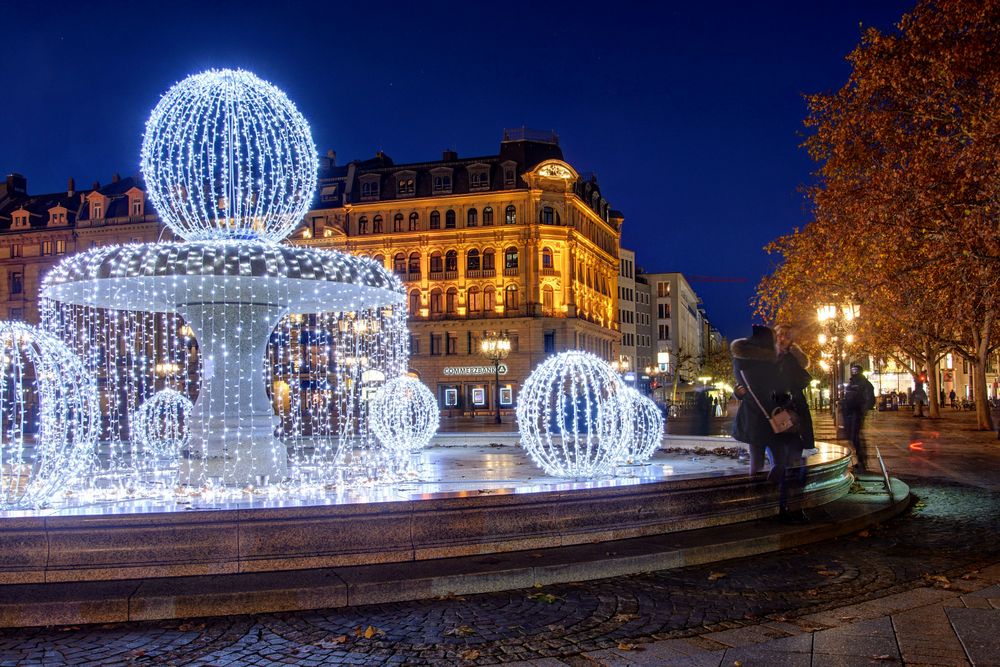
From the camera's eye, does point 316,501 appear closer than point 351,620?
No

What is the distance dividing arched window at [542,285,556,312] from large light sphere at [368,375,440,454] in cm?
4576

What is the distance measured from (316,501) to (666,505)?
10.3ft

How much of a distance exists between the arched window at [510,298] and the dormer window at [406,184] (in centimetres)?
1009

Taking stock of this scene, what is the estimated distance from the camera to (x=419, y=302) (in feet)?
218

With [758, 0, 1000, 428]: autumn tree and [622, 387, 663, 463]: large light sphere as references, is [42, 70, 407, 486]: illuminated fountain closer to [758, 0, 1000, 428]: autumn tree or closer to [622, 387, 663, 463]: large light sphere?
[622, 387, 663, 463]: large light sphere

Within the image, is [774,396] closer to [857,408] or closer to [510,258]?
[857,408]

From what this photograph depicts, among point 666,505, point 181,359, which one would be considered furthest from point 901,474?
point 181,359

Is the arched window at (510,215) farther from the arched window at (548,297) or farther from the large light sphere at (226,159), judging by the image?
the large light sphere at (226,159)

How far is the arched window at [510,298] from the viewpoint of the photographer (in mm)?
64750

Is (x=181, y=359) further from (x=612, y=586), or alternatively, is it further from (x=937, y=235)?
(x=612, y=586)

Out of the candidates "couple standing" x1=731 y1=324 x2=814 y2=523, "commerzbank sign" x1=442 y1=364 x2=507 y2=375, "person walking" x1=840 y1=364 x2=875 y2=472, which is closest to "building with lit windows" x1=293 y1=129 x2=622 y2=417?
"commerzbank sign" x1=442 y1=364 x2=507 y2=375

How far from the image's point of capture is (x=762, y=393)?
8.92 meters

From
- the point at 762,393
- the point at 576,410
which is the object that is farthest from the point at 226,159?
the point at 762,393

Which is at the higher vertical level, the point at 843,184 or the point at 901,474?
the point at 843,184
